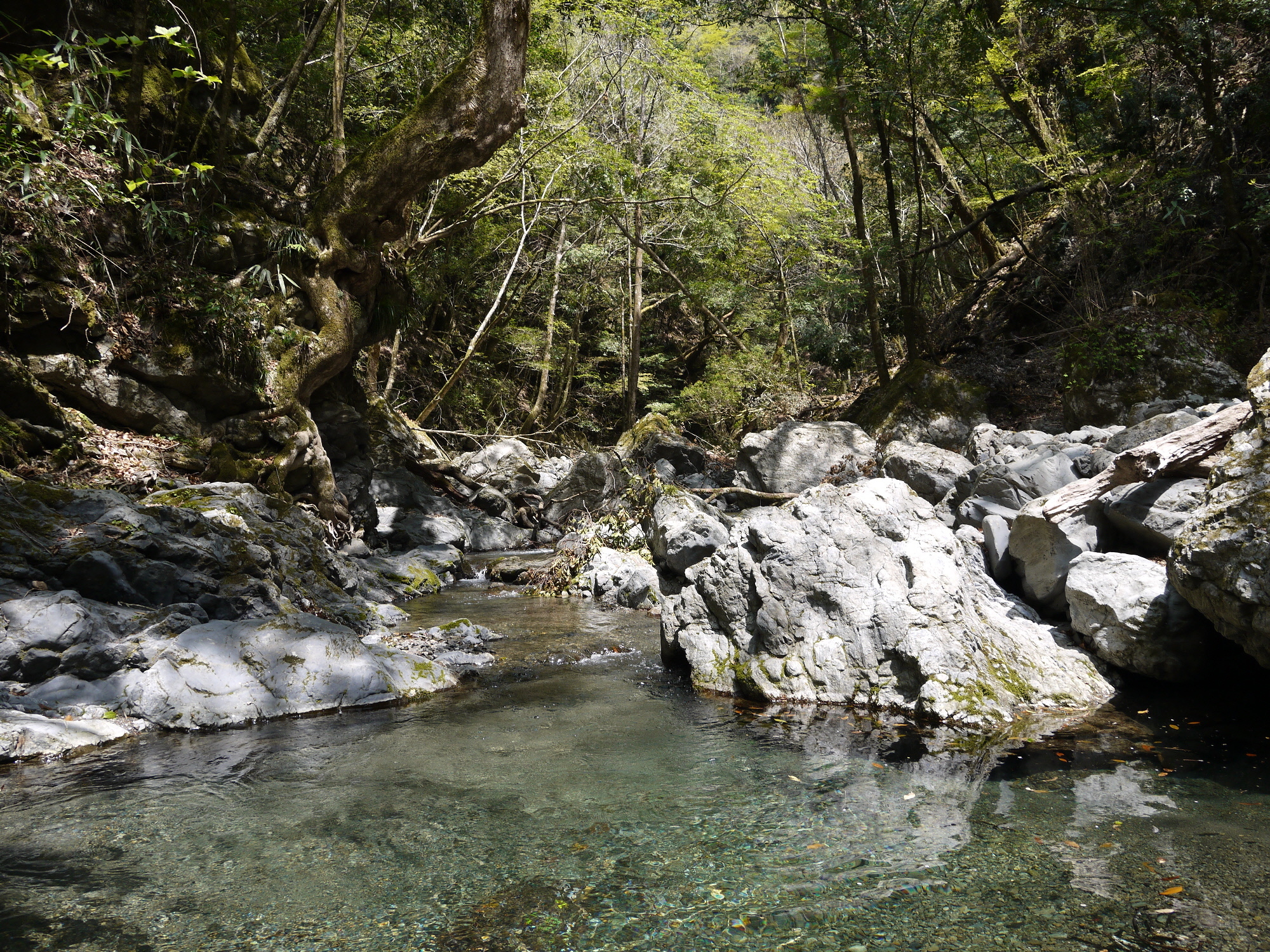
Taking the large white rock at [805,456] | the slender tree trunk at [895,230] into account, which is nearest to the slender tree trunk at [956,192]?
the slender tree trunk at [895,230]

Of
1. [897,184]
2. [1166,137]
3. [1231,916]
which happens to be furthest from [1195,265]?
[1231,916]

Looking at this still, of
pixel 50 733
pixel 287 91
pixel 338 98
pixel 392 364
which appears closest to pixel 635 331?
pixel 392 364

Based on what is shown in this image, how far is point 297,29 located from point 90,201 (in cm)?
770

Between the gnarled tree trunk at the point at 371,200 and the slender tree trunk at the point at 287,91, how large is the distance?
51.6 inches

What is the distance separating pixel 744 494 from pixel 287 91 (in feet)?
27.2

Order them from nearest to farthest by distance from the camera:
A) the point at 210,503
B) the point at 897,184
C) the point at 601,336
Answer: the point at 210,503 < the point at 897,184 < the point at 601,336

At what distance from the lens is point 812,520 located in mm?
5273

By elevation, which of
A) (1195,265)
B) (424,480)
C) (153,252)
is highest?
(1195,265)

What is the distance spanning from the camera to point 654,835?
9.58 ft

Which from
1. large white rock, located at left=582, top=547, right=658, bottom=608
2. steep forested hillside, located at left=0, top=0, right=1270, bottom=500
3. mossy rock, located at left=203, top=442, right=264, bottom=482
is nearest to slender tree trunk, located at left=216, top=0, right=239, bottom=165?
steep forested hillside, located at left=0, top=0, right=1270, bottom=500

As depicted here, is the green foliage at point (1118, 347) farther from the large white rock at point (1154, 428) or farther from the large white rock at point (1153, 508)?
the large white rock at point (1153, 508)

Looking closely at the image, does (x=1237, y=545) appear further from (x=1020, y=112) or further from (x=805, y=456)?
(x=1020, y=112)

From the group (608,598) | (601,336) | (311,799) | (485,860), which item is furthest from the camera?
(601,336)

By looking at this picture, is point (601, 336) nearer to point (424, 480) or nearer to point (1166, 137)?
Answer: point (424, 480)
